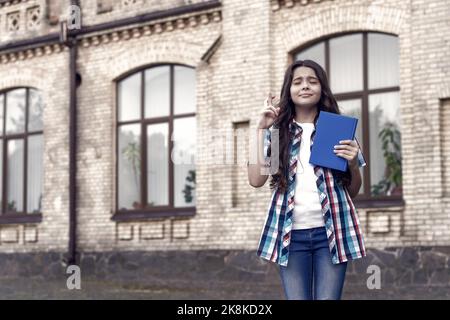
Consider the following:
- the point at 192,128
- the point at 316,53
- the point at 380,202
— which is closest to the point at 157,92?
the point at 192,128

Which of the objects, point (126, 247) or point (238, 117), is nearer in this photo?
point (238, 117)

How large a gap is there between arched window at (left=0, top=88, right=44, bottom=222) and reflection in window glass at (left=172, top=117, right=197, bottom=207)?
3.35 m

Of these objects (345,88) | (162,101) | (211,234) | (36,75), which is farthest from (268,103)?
(36,75)

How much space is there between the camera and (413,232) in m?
12.3

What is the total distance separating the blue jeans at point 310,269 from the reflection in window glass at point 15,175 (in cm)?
1404

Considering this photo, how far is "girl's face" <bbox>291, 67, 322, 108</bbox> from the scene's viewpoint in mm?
4324

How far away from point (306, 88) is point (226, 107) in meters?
10.1

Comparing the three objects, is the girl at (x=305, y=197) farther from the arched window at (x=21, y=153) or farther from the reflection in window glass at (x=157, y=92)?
the arched window at (x=21, y=153)

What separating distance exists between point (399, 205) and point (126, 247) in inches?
212

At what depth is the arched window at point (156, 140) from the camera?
49.9 feet

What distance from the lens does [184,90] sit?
50.3 feet

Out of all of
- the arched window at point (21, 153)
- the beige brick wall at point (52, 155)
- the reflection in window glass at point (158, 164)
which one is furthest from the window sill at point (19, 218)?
the reflection in window glass at point (158, 164)
